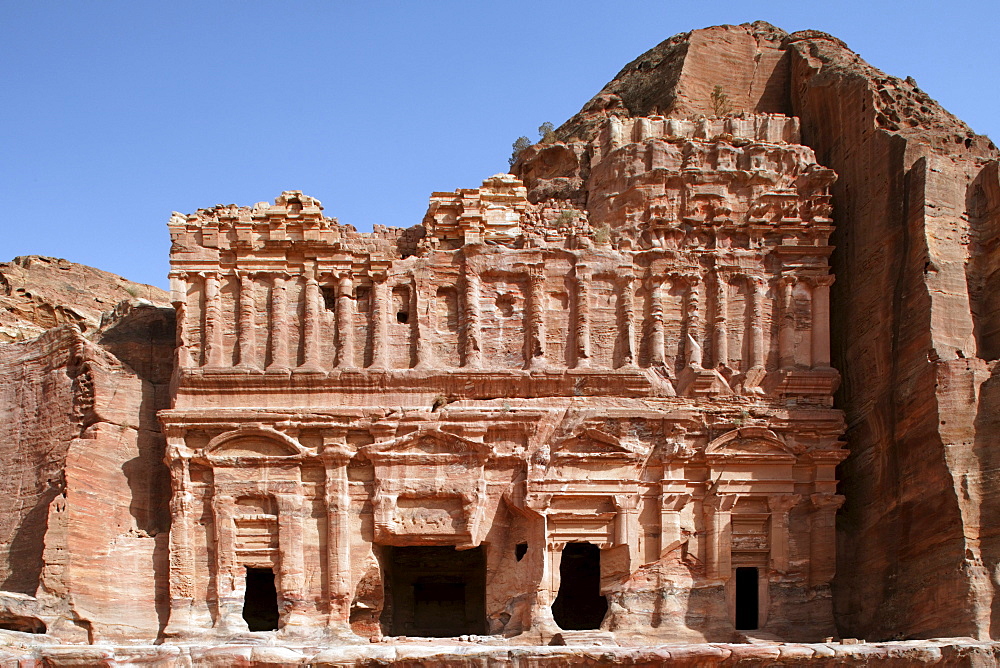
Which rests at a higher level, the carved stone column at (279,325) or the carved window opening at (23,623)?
the carved stone column at (279,325)

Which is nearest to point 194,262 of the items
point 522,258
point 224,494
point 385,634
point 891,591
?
point 224,494

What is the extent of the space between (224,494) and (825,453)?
10.7 m

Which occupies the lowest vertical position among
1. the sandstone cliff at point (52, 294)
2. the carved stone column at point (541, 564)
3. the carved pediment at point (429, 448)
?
the carved stone column at point (541, 564)

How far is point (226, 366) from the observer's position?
22.5 meters

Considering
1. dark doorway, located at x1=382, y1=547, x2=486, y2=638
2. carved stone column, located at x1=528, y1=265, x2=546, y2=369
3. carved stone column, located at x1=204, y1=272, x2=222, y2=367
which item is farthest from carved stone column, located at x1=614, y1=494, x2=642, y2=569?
carved stone column, located at x1=204, y1=272, x2=222, y2=367

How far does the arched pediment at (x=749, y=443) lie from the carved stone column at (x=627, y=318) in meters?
2.14

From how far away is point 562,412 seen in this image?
22234 millimetres

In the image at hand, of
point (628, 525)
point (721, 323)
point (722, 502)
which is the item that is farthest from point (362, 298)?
point (722, 502)

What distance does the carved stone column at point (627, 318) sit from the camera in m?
22.9

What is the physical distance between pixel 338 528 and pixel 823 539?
861cm

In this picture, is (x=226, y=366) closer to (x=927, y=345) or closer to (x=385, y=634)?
(x=385, y=634)

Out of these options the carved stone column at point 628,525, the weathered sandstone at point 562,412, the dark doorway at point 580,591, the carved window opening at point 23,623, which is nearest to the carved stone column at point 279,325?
the weathered sandstone at point 562,412

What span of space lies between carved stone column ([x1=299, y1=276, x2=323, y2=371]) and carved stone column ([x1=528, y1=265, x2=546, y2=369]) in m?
3.92

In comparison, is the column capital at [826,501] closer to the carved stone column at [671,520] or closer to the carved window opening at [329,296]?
the carved stone column at [671,520]
